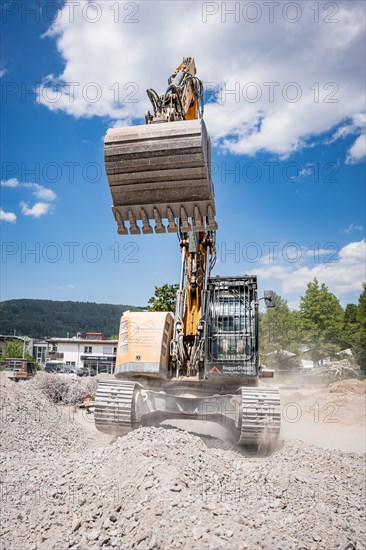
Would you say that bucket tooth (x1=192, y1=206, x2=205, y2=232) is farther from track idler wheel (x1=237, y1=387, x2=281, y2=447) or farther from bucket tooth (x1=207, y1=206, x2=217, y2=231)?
track idler wheel (x1=237, y1=387, x2=281, y2=447)

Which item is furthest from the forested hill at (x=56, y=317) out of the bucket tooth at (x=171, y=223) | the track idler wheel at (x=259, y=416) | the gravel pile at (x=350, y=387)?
the bucket tooth at (x=171, y=223)

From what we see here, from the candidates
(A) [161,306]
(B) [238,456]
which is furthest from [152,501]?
(A) [161,306]

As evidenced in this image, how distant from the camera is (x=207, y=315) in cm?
965

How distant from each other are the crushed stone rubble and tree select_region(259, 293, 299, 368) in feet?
106

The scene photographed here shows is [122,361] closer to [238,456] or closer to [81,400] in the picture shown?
[238,456]

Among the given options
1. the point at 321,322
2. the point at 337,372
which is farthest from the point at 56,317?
the point at 337,372

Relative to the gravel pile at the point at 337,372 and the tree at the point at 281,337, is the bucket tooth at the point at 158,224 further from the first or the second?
the tree at the point at 281,337

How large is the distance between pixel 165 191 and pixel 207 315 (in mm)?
3665

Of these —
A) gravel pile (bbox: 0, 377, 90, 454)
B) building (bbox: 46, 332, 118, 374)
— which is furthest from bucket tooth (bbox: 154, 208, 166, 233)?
building (bbox: 46, 332, 118, 374)

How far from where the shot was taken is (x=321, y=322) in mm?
38000

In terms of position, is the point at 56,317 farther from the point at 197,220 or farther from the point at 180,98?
the point at 197,220

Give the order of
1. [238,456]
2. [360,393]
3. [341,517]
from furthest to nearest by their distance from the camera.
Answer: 1. [360,393]
2. [238,456]
3. [341,517]

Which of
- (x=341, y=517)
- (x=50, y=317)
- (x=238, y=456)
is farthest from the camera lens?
(x=50, y=317)

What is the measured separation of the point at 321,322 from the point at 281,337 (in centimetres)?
397
